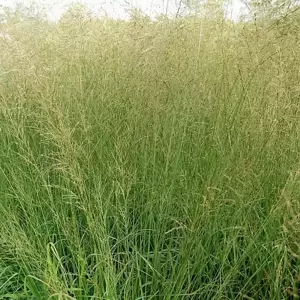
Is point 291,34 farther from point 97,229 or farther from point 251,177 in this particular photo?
point 97,229

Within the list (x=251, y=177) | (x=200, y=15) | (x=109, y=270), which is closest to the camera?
(x=109, y=270)

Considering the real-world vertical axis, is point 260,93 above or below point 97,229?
above

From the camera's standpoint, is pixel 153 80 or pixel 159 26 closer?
pixel 153 80

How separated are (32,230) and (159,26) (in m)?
1.14

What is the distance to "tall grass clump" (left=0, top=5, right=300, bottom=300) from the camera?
4.61 ft

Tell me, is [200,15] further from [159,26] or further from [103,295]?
[103,295]

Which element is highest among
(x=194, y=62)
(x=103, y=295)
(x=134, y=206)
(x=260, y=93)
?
(x=194, y=62)

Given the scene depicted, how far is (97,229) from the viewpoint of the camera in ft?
4.54

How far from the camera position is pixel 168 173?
1.67m

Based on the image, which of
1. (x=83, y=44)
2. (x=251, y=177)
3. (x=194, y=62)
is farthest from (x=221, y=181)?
(x=83, y=44)

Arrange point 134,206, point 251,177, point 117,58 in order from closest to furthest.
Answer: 1. point 251,177
2. point 134,206
3. point 117,58

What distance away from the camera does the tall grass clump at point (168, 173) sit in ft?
4.61

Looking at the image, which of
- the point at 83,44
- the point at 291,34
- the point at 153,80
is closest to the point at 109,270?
the point at 153,80

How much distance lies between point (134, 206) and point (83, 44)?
1.01 metres
